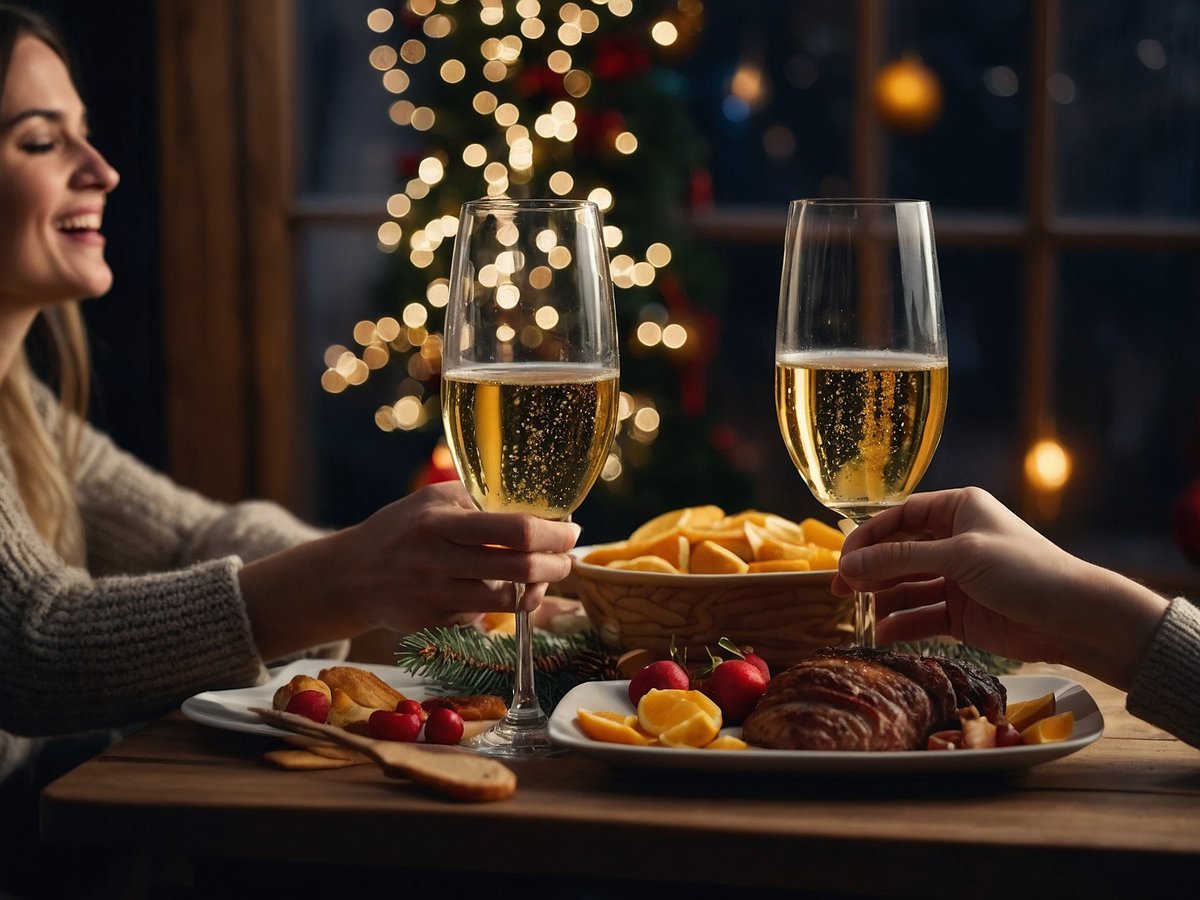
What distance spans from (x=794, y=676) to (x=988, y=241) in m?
2.40

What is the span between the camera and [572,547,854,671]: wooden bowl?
1062mm

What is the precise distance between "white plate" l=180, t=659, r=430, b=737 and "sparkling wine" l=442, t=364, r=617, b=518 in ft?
0.72

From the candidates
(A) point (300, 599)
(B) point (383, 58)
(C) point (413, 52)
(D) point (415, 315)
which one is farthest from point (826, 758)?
(B) point (383, 58)

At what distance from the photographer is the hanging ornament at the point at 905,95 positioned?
10.1 ft

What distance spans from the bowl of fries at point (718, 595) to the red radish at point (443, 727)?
185 millimetres

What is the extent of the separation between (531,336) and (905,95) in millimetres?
2387

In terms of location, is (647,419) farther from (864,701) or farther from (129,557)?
(864,701)

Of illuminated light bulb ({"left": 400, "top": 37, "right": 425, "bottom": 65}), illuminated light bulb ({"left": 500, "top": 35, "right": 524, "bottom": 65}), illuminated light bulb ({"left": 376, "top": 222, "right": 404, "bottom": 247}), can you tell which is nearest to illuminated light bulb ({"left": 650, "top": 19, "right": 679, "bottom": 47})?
illuminated light bulb ({"left": 500, "top": 35, "right": 524, "bottom": 65})

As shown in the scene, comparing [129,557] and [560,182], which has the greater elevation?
[560,182]

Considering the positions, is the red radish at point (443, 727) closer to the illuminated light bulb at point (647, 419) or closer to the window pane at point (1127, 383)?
the illuminated light bulb at point (647, 419)

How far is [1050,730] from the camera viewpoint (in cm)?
89

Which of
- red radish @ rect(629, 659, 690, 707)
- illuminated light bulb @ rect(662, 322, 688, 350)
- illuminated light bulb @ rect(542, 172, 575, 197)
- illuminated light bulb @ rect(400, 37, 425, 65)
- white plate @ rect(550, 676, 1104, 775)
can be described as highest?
illuminated light bulb @ rect(400, 37, 425, 65)

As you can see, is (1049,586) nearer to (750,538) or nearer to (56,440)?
(750,538)

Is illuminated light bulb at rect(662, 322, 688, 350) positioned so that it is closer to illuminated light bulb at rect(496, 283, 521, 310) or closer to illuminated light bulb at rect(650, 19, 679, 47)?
illuminated light bulb at rect(650, 19, 679, 47)
